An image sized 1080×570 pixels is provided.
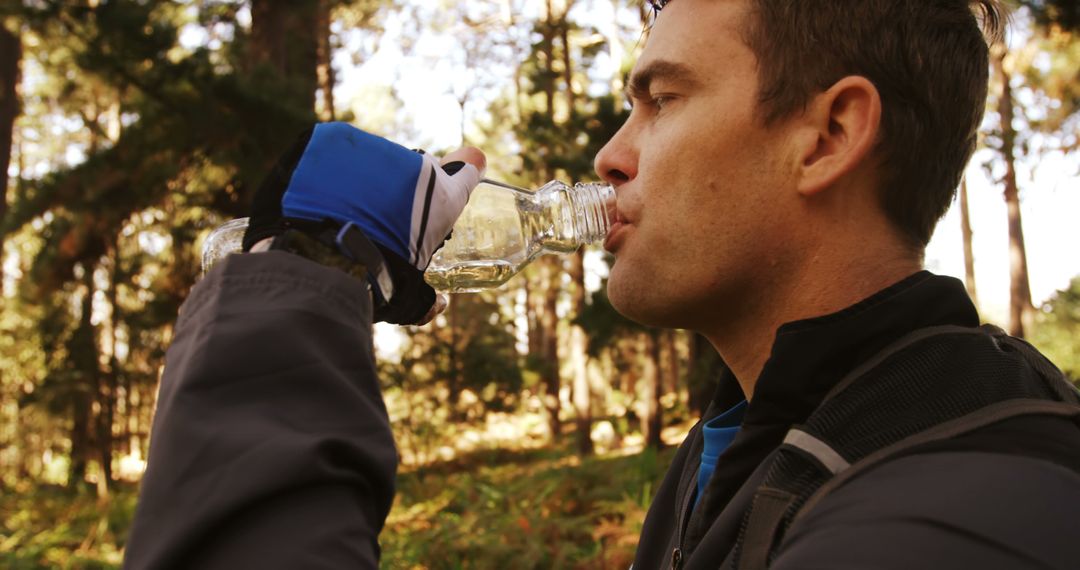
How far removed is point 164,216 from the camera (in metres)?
13.7

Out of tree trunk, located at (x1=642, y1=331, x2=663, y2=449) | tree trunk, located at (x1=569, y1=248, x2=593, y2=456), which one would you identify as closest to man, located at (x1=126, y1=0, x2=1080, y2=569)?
tree trunk, located at (x1=642, y1=331, x2=663, y2=449)

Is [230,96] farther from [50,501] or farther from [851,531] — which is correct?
[851,531]

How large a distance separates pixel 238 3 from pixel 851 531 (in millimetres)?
12747

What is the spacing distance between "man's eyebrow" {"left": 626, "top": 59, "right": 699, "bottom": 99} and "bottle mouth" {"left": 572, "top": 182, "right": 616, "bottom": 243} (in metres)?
0.25

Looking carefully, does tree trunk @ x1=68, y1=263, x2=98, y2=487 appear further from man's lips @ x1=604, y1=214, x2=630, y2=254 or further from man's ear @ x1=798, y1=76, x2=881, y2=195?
man's ear @ x1=798, y1=76, x2=881, y2=195

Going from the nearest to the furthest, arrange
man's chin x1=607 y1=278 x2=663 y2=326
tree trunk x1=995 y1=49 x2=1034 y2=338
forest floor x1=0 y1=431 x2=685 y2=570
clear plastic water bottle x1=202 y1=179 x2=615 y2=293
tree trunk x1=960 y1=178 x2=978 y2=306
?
man's chin x1=607 y1=278 x2=663 y2=326
clear plastic water bottle x1=202 y1=179 x2=615 y2=293
forest floor x1=0 y1=431 x2=685 y2=570
tree trunk x1=995 y1=49 x2=1034 y2=338
tree trunk x1=960 y1=178 x2=978 y2=306

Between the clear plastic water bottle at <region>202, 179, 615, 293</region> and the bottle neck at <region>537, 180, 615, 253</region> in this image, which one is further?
the clear plastic water bottle at <region>202, 179, 615, 293</region>

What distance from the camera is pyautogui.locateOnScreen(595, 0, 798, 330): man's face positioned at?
1.86 meters

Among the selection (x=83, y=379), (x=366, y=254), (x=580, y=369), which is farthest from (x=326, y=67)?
(x=366, y=254)

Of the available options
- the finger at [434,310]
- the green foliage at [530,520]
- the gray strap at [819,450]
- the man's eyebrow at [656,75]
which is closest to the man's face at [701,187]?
the man's eyebrow at [656,75]

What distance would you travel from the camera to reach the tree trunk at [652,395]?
55.9 ft

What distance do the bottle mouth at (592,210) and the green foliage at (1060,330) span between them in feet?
65.2

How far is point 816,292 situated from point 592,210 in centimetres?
72

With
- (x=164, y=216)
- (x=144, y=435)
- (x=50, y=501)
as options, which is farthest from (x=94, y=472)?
(x=164, y=216)
